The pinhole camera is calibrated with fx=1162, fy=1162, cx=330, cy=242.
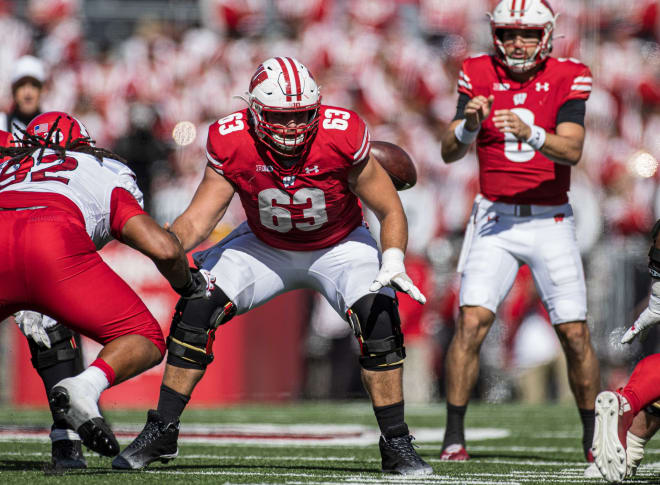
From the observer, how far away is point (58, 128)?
177 inches

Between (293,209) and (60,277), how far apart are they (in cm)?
122

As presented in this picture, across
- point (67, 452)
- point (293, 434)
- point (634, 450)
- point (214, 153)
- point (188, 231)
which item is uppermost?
point (214, 153)

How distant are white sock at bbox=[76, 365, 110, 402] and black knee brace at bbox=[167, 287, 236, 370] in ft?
2.46

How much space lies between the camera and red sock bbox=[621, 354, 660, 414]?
3.93 meters

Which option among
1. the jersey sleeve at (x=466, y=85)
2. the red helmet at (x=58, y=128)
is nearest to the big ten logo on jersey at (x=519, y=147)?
the jersey sleeve at (x=466, y=85)

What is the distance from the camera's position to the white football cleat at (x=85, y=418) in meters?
3.68

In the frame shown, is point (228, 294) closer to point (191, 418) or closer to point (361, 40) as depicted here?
point (191, 418)

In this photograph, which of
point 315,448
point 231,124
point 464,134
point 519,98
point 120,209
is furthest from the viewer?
point 315,448

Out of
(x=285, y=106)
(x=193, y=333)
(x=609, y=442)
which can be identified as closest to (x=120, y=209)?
(x=193, y=333)

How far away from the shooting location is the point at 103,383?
3900mm

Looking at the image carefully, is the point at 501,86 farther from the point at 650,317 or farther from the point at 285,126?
the point at 650,317

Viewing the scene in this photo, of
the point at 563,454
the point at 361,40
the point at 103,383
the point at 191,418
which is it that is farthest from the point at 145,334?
the point at 361,40

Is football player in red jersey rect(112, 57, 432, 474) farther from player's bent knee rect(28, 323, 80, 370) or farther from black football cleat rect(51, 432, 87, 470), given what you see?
player's bent knee rect(28, 323, 80, 370)

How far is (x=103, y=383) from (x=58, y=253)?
464 millimetres
